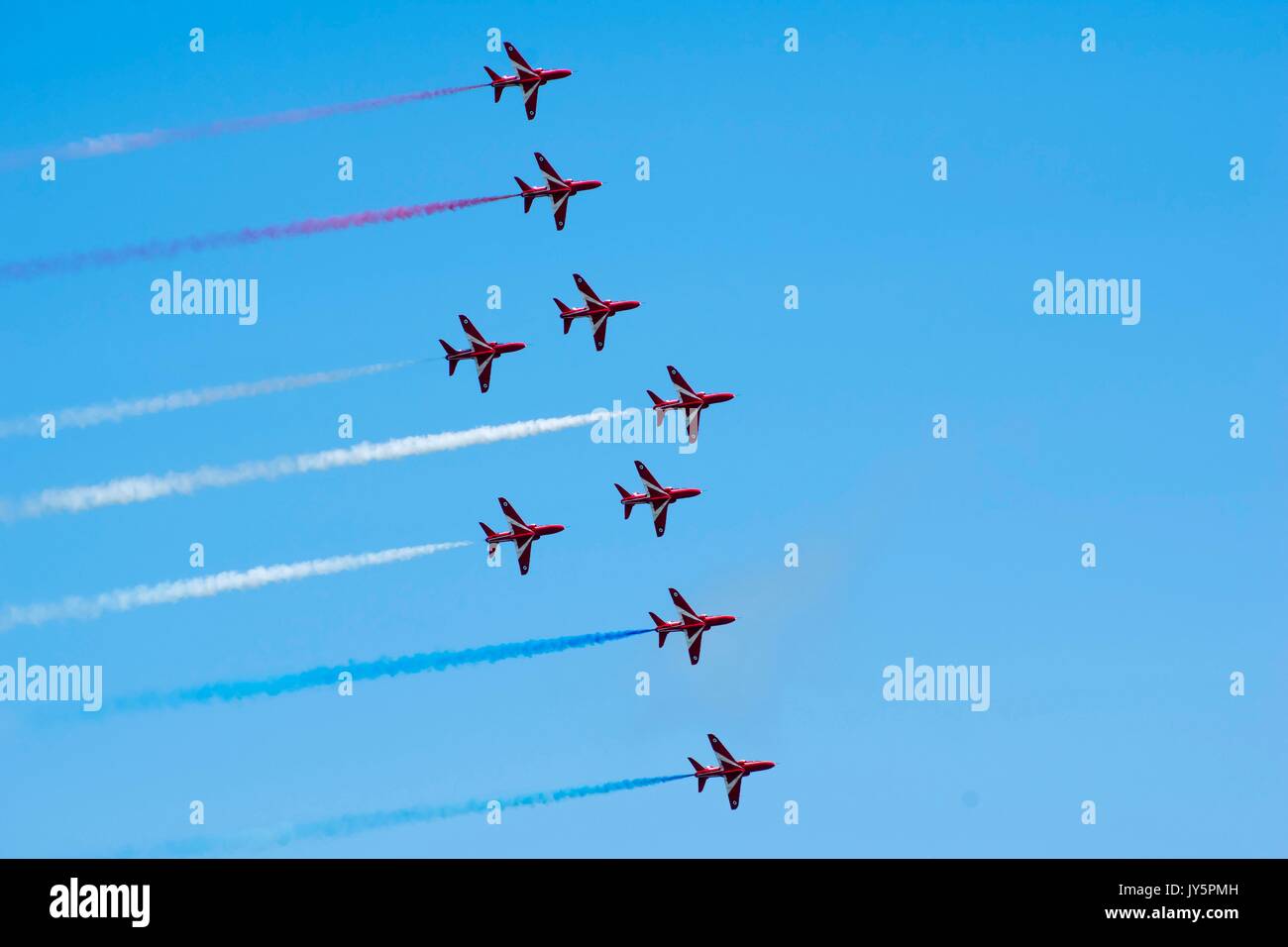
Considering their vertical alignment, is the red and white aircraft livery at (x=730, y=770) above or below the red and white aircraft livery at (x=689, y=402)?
below

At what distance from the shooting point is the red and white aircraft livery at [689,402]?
149625 millimetres

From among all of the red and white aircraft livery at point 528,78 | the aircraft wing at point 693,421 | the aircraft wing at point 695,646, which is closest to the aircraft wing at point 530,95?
the red and white aircraft livery at point 528,78

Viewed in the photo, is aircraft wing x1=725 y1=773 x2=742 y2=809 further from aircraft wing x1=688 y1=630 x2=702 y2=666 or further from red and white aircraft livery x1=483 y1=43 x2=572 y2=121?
red and white aircraft livery x1=483 y1=43 x2=572 y2=121

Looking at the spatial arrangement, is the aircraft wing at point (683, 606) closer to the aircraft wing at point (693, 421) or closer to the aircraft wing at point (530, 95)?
the aircraft wing at point (693, 421)

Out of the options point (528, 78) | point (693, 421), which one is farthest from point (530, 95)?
point (693, 421)

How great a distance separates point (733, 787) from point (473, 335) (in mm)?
26732

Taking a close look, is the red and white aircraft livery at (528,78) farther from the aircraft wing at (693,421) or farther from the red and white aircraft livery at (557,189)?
the aircraft wing at (693,421)

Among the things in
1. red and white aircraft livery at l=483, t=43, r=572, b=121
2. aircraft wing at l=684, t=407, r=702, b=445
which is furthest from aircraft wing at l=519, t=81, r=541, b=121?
aircraft wing at l=684, t=407, r=702, b=445

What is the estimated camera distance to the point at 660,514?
149 meters

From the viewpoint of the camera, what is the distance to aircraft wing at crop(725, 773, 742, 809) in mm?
148000

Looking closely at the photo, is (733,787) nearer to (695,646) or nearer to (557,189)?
(695,646)

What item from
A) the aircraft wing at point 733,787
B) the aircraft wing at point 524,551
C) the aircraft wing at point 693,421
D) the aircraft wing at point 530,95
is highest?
the aircraft wing at point 530,95

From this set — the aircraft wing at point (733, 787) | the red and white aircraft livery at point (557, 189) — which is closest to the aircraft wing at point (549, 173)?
the red and white aircraft livery at point (557, 189)

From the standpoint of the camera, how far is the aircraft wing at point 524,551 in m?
148
